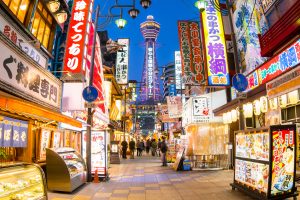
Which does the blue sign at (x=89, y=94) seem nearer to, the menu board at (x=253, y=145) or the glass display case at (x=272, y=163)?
the menu board at (x=253, y=145)

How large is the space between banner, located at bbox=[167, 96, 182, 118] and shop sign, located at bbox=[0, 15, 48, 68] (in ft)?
58.7

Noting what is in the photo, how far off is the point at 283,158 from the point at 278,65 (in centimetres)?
443

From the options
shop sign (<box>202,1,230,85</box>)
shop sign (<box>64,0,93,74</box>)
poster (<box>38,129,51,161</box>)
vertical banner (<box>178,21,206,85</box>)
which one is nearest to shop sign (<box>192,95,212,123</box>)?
vertical banner (<box>178,21,206,85</box>)

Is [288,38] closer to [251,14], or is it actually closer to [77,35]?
[251,14]

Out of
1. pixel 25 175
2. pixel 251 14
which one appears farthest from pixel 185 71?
pixel 25 175

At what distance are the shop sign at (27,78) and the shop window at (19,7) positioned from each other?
2.75 meters

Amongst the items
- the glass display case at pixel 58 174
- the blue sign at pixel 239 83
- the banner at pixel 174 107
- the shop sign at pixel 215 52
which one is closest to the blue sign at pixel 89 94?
the glass display case at pixel 58 174

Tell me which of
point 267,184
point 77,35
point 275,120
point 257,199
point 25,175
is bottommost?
point 257,199

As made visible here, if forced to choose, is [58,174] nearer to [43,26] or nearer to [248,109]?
[43,26]

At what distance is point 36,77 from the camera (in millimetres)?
11211

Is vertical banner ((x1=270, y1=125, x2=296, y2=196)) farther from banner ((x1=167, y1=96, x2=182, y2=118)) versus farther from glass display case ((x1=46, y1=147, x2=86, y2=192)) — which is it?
banner ((x1=167, y1=96, x2=182, y2=118))

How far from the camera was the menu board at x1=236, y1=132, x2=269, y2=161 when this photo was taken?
8.49 meters

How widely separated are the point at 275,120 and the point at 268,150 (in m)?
6.43

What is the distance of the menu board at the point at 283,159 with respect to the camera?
826 centimetres
